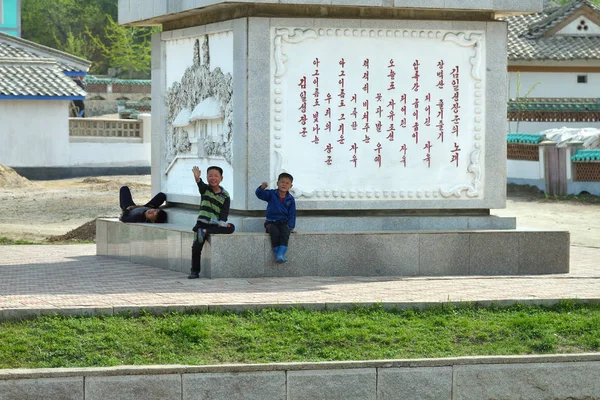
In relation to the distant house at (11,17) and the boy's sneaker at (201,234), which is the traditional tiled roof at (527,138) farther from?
the distant house at (11,17)

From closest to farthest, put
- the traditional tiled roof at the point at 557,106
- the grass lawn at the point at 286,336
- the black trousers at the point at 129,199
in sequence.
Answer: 1. the grass lawn at the point at 286,336
2. the black trousers at the point at 129,199
3. the traditional tiled roof at the point at 557,106

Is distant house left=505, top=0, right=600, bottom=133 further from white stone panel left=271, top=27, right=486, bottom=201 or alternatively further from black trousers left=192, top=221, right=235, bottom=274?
black trousers left=192, top=221, right=235, bottom=274

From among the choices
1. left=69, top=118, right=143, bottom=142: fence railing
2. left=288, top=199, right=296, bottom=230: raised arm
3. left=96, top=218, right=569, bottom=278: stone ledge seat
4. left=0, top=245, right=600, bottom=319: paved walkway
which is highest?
left=69, top=118, right=143, bottom=142: fence railing

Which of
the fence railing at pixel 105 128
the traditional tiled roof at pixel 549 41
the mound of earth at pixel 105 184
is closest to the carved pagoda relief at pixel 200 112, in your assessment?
the mound of earth at pixel 105 184

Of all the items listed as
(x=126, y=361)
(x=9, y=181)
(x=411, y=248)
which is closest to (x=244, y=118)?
(x=411, y=248)

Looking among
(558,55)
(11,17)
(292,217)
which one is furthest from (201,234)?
(11,17)

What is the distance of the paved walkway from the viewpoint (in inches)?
390

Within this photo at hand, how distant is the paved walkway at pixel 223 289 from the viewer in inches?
390

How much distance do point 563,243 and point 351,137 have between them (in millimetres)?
2739

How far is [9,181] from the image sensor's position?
29.3m

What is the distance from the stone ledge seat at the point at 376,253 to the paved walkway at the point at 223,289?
0.85 ft

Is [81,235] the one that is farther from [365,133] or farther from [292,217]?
[292,217]

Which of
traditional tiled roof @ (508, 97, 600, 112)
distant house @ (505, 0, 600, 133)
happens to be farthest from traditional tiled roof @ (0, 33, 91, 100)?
distant house @ (505, 0, 600, 133)

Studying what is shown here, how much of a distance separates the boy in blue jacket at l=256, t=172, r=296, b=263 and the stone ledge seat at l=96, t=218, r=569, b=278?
0.47 feet
